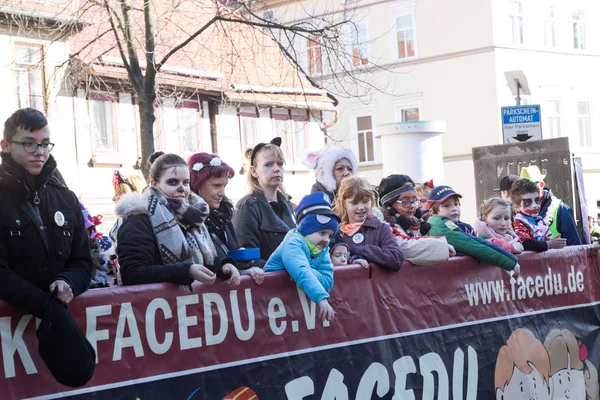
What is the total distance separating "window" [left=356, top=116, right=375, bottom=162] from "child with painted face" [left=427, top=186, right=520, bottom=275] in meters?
33.6

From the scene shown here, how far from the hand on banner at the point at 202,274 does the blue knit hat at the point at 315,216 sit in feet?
2.87

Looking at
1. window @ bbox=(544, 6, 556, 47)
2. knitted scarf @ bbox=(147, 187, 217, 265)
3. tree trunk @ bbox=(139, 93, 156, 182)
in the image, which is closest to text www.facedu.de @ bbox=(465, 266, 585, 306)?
knitted scarf @ bbox=(147, 187, 217, 265)

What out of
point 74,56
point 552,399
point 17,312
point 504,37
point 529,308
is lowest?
point 552,399

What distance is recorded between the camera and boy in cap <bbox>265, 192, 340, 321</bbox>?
17.5ft

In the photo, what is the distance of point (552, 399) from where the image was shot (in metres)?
7.37

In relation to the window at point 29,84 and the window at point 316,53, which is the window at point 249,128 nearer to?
the window at point 29,84

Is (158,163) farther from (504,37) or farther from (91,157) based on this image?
(504,37)

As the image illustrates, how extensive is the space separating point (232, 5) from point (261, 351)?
8.47 m

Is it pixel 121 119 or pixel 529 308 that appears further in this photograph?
pixel 121 119

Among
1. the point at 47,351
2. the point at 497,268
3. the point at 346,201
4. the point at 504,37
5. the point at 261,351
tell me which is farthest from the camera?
the point at 504,37

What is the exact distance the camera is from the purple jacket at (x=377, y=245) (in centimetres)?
610

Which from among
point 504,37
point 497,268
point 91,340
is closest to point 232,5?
point 497,268

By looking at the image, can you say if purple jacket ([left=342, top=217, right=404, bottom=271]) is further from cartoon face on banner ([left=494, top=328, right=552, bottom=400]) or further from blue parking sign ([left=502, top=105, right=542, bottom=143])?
blue parking sign ([left=502, top=105, right=542, bottom=143])

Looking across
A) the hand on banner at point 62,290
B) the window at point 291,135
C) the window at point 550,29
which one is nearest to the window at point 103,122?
the window at point 291,135
